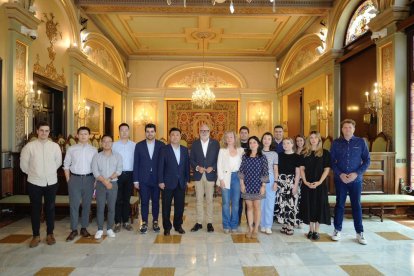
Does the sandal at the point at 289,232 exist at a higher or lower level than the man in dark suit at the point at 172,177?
lower

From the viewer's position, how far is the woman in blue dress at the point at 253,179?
4172 millimetres

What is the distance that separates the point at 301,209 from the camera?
4289 millimetres

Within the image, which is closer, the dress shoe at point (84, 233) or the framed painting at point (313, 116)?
the dress shoe at point (84, 233)

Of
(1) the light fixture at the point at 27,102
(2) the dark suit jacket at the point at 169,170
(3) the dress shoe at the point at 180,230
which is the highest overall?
(1) the light fixture at the point at 27,102

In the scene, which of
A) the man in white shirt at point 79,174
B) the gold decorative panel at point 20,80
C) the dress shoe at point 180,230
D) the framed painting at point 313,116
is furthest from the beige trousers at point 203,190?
the framed painting at point 313,116

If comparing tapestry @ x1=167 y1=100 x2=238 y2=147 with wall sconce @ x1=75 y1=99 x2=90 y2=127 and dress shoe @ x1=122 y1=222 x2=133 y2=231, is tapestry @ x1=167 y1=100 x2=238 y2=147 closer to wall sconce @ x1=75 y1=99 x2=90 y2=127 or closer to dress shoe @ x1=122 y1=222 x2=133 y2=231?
wall sconce @ x1=75 y1=99 x2=90 y2=127

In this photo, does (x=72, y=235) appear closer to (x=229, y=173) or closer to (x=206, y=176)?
(x=206, y=176)

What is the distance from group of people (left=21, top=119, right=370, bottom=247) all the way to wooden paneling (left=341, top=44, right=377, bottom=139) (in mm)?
A: 3246

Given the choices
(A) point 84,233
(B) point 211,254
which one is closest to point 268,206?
(B) point 211,254

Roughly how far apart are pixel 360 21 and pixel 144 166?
5.95 meters

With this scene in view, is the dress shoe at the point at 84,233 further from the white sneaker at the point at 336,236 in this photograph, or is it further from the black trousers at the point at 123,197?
the white sneaker at the point at 336,236

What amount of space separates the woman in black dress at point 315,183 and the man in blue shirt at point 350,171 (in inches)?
6.6

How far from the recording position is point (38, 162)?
3.84m

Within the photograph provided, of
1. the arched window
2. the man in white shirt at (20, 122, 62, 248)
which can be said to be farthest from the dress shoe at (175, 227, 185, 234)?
the arched window
